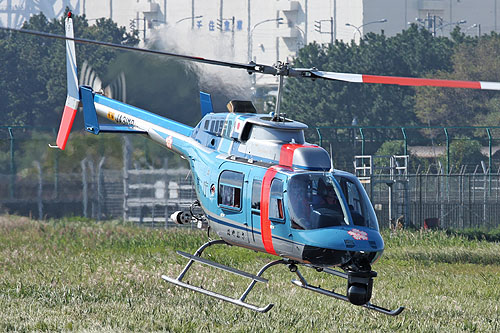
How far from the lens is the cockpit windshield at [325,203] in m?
13.0

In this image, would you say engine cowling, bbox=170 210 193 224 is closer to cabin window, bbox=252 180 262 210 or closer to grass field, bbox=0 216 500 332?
grass field, bbox=0 216 500 332

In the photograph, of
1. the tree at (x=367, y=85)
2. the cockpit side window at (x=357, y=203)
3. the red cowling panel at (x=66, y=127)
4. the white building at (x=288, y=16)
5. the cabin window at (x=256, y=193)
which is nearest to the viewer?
the cockpit side window at (x=357, y=203)

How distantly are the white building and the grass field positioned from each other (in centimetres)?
6806

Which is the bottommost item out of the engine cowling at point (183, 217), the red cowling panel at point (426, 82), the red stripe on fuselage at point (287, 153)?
the engine cowling at point (183, 217)

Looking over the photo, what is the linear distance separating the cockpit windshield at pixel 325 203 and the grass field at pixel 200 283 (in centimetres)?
164

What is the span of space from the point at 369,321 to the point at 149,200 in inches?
787

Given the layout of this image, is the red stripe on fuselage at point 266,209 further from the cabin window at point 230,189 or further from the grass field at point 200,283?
the grass field at point 200,283

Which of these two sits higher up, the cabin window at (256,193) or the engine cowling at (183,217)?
the cabin window at (256,193)

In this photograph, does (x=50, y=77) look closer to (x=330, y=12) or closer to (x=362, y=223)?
(x=330, y=12)

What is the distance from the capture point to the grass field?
1384cm

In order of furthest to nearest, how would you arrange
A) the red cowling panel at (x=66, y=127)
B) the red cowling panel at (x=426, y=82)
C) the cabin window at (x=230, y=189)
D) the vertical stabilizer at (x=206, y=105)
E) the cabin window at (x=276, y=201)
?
the red cowling panel at (x=66, y=127)
the vertical stabilizer at (x=206, y=105)
the cabin window at (x=230, y=189)
the red cowling panel at (x=426, y=82)
the cabin window at (x=276, y=201)

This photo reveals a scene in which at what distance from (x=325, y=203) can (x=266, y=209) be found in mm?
1049

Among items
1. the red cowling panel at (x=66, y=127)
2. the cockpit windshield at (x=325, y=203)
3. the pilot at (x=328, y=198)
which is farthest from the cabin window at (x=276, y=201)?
the red cowling panel at (x=66, y=127)

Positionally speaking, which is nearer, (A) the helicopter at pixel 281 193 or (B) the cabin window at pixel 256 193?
(A) the helicopter at pixel 281 193
